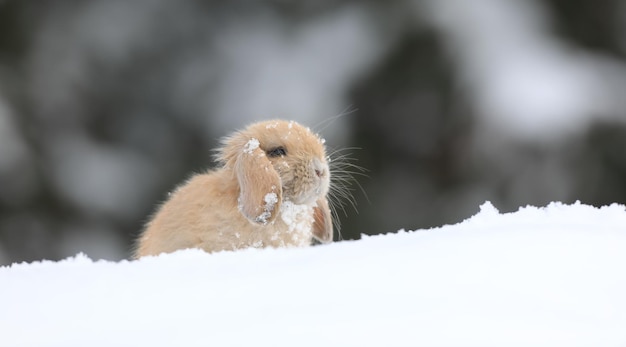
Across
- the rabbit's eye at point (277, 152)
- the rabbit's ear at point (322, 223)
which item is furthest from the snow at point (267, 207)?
the rabbit's ear at point (322, 223)

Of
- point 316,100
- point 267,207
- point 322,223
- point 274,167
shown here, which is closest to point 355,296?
point 267,207

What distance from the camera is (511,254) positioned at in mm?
1487

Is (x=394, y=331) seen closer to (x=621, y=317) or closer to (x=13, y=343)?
(x=621, y=317)

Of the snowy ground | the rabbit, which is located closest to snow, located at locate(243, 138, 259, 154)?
the rabbit

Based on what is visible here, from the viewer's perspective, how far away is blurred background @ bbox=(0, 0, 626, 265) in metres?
6.17

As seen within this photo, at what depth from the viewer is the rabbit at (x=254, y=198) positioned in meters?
2.60

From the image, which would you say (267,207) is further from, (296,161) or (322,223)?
(322,223)

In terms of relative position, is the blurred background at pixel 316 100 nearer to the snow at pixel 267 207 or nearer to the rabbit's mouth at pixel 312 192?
the rabbit's mouth at pixel 312 192

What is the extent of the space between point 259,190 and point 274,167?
17cm

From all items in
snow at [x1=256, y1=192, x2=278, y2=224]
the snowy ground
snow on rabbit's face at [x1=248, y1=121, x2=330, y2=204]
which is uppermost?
snow on rabbit's face at [x1=248, y1=121, x2=330, y2=204]

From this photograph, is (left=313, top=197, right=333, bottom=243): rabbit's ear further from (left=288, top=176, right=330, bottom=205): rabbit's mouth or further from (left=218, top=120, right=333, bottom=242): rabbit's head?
(left=288, top=176, right=330, bottom=205): rabbit's mouth

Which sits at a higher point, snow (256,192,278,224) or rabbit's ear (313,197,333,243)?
rabbit's ear (313,197,333,243)

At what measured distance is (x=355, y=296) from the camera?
137 centimetres

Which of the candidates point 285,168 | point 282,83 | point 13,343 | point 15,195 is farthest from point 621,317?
point 15,195
